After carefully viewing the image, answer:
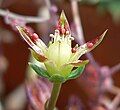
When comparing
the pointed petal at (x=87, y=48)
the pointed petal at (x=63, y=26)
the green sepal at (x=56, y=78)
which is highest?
the pointed petal at (x=63, y=26)

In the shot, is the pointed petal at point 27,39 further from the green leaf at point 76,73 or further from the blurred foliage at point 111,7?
the blurred foliage at point 111,7

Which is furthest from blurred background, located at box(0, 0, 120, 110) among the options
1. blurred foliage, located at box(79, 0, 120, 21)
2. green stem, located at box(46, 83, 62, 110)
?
green stem, located at box(46, 83, 62, 110)

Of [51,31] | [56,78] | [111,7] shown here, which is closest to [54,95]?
[56,78]

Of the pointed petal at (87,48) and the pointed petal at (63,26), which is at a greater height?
the pointed petal at (63,26)

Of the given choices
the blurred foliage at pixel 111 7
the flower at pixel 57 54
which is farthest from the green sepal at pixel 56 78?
the blurred foliage at pixel 111 7

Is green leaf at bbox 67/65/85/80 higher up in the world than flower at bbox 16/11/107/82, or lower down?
lower down

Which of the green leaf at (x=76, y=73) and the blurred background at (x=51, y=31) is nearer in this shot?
the green leaf at (x=76, y=73)

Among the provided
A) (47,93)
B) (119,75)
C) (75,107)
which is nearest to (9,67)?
(119,75)

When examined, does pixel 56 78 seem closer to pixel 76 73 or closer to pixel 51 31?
pixel 76 73

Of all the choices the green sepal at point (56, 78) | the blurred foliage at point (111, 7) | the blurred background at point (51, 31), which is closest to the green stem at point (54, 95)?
the green sepal at point (56, 78)

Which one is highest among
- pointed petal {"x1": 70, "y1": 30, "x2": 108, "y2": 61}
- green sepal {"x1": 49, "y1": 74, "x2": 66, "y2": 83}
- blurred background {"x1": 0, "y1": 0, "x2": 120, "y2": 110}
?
pointed petal {"x1": 70, "y1": 30, "x2": 108, "y2": 61}

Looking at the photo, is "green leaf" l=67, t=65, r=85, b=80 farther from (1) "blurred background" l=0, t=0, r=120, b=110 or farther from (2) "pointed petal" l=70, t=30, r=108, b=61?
(1) "blurred background" l=0, t=0, r=120, b=110
